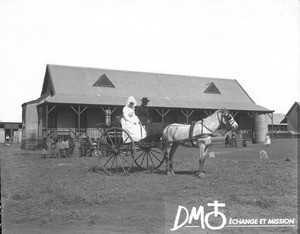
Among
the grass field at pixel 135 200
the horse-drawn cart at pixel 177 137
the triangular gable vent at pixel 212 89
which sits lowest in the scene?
the grass field at pixel 135 200

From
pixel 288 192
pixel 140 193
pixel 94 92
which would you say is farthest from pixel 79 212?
pixel 94 92

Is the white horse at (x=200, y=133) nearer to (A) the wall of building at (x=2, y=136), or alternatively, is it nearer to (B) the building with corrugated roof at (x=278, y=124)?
(A) the wall of building at (x=2, y=136)

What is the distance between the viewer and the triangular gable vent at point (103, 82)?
30742 millimetres

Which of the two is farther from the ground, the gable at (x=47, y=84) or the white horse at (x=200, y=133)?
the gable at (x=47, y=84)

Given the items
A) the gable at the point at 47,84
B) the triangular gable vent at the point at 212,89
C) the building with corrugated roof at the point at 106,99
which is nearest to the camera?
the building with corrugated roof at the point at 106,99

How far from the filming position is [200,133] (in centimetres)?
1032

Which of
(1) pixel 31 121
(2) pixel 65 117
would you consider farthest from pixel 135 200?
(1) pixel 31 121

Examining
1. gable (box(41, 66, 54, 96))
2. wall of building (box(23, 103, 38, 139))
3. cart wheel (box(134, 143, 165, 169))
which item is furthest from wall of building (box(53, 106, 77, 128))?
cart wheel (box(134, 143, 165, 169))

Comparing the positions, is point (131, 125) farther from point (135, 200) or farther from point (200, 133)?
point (135, 200)

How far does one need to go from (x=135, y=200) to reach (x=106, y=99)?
72.3ft

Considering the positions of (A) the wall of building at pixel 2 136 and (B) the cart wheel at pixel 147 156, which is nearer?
(B) the cart wheel at pixel 147 156

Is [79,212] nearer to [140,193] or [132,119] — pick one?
[140,193]

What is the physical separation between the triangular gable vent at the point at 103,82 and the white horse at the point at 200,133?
68.0ft

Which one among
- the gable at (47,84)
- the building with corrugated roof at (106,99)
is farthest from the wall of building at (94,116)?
the gable at (47,84)
